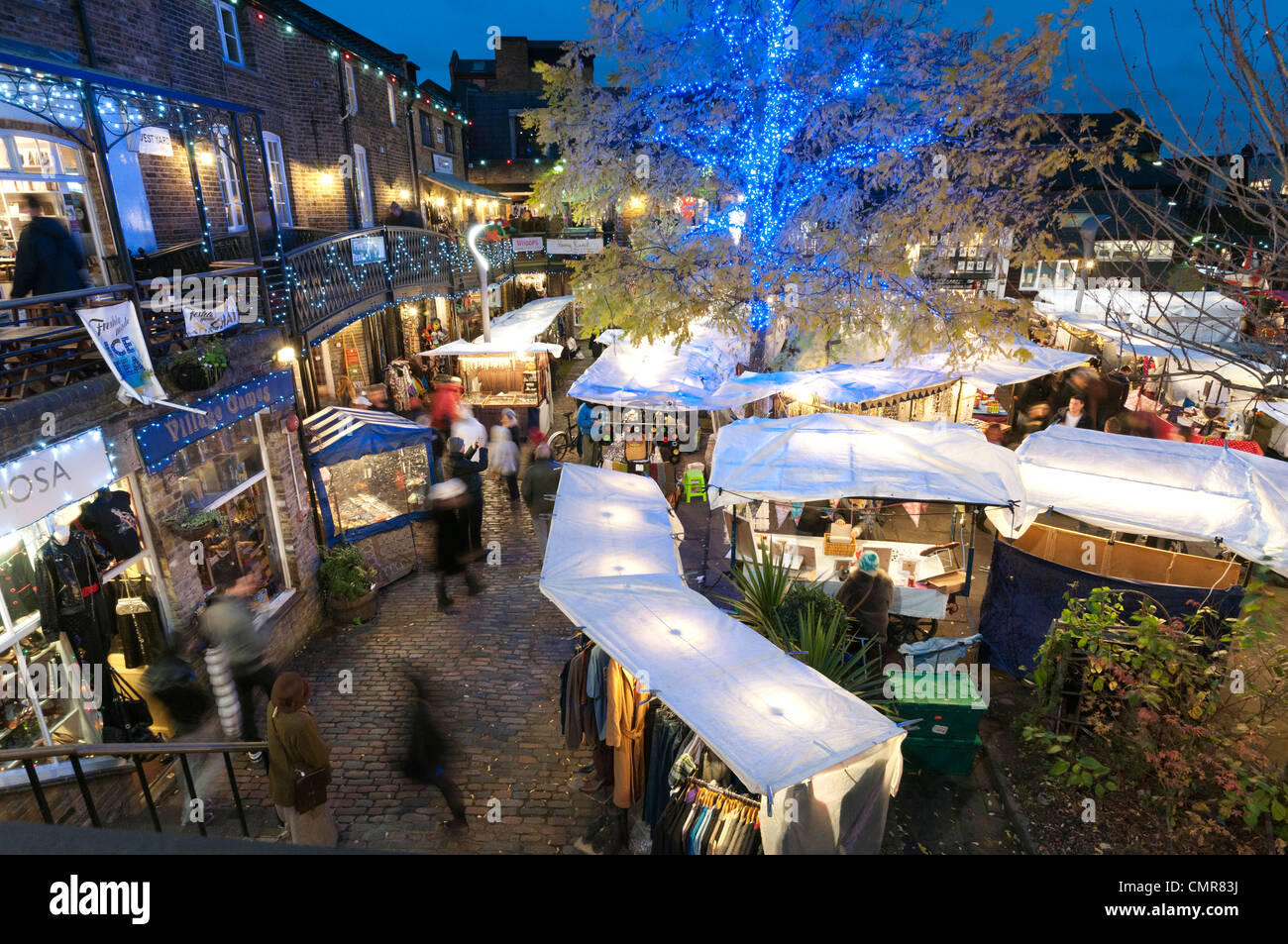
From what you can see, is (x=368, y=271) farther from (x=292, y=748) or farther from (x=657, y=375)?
(x=292, y=748)

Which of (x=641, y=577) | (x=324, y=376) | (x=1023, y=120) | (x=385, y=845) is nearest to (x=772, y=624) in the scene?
(x=641, y=577)

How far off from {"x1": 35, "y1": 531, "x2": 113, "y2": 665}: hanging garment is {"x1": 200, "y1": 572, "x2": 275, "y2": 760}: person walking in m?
0.81

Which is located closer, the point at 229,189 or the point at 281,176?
the point at 229,189

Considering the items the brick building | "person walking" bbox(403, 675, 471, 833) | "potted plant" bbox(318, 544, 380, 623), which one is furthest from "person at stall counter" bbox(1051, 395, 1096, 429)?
the brick building

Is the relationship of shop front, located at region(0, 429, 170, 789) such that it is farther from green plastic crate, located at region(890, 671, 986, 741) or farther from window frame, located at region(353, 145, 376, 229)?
window frame, located at region(353, 145, 376, 229)

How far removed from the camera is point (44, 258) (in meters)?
5.93

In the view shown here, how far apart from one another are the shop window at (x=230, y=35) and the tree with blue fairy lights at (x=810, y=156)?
559 cm

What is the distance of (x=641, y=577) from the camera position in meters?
6.11

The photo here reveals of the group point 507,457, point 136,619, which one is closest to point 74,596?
point 136,619

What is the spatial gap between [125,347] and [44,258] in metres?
1.03
